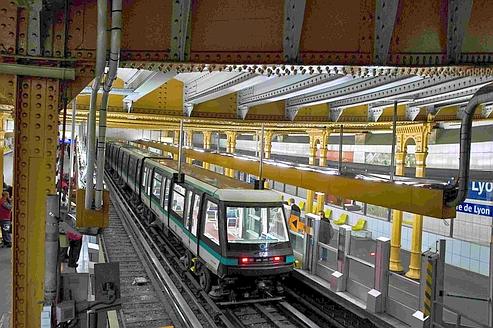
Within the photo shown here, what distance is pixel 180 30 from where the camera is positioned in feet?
13.7

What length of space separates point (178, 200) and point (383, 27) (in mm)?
6650

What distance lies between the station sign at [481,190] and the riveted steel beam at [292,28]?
10658 mm

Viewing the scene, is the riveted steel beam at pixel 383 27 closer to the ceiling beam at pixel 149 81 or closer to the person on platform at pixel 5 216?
the ceiling beam at pixel 149 81

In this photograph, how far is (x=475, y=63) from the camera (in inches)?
166

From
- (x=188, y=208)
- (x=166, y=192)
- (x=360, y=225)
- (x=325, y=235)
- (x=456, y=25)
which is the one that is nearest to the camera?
(x=456, y=25)

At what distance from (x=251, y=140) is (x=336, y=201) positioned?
840cm

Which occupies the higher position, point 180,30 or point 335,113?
point 180,30

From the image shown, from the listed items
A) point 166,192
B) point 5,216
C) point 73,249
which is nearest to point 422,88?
point 166,192

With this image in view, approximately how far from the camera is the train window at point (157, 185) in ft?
39.3

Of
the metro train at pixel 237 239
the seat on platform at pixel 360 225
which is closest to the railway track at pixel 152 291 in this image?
the metro train at pixel 237 239

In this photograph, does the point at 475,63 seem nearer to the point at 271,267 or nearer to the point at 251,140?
the point at 271,267

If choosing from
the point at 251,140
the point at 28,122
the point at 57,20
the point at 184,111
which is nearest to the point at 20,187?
the point at 28,122

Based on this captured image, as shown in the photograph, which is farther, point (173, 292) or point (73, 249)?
point (73, 249)

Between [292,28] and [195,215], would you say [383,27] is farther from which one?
[195,215]
